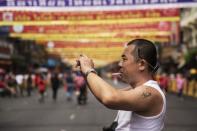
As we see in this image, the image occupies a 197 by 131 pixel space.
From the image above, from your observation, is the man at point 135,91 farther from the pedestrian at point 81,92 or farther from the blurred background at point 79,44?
the pedestrian at point 81,92

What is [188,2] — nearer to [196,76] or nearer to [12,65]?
[196,76]

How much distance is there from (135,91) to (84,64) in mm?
358

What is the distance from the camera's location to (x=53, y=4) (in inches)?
590

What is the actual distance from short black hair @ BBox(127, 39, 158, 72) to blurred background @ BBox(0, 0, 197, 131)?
53cm

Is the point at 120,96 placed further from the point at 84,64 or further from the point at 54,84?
the point at 54,84

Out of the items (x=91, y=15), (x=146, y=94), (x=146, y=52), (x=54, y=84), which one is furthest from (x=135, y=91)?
(x=54, y=84)

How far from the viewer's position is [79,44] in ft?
152

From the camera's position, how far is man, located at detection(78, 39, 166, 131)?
350 centimetres

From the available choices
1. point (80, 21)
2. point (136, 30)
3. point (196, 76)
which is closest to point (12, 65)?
point (196, 76)

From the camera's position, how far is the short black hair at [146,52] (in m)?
3.83

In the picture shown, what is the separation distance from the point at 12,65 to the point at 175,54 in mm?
18360

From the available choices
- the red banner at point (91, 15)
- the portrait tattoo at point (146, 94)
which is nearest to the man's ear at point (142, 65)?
the portrait tattoo at point (146, 94)

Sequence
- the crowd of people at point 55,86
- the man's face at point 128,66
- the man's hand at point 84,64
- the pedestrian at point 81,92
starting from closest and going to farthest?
the man's hand at point 84,64
the man's face at point 128,66
the pedestrian at point 81,92
the crowd of people at point 55,86

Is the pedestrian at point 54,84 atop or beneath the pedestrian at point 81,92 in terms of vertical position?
beneath
